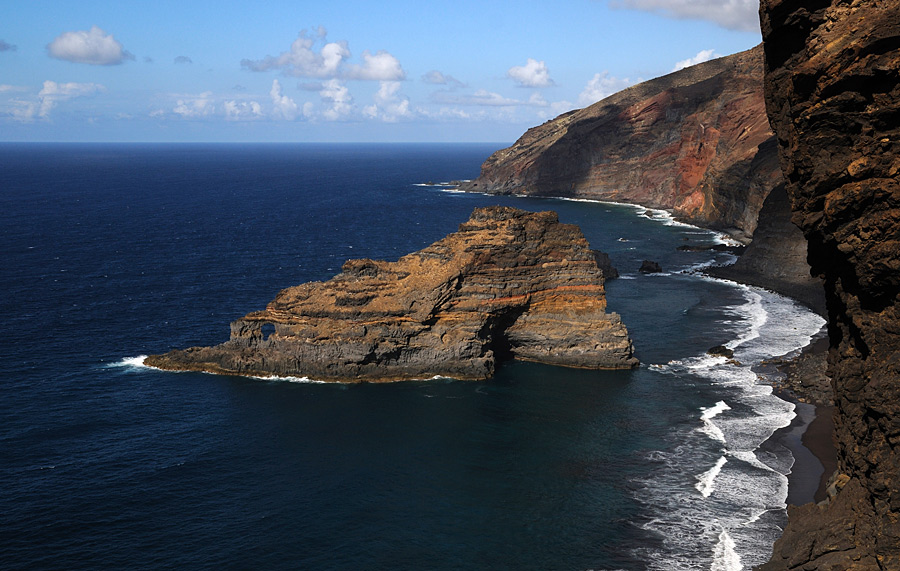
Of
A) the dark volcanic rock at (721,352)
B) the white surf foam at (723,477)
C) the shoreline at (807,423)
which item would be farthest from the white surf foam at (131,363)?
the shoreline at (807,423)

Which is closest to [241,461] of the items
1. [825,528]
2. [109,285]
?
[825,528]

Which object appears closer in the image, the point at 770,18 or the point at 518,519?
the point at 770,18

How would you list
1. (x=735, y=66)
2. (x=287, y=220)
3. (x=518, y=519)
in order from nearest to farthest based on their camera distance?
1. (x=518, y=519)
2. (x=287, y=220)
3. (x=735, y=66)

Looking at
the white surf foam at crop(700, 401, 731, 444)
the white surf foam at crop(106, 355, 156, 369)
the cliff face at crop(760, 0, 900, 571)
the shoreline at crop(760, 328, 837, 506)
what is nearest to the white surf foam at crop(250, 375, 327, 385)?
the white surf foam at crop(106, 355, 156, 369)

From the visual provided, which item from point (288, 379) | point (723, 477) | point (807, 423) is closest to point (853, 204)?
point (723, 477)

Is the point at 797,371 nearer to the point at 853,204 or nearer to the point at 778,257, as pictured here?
the point at 778,257

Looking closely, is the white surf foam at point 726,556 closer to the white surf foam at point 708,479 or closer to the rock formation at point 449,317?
the white surf foam at point 708,479

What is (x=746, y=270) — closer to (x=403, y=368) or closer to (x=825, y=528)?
(x=403, y=368)
